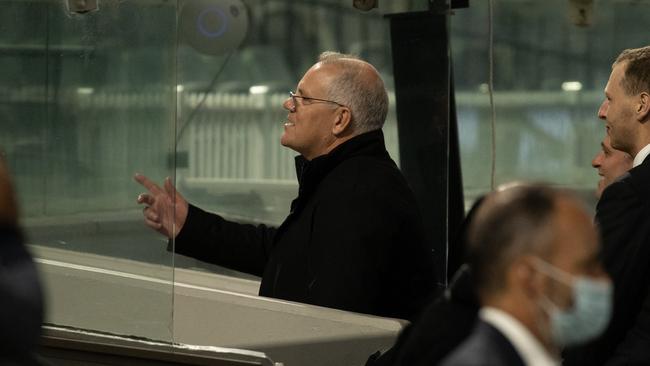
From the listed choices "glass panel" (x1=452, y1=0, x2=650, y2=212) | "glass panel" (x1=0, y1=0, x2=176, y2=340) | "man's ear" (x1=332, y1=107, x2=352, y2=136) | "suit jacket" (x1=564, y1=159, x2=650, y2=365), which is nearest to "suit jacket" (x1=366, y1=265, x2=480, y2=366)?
"suit jacket" (x1=564, y1=159, x2=650, y2=365)

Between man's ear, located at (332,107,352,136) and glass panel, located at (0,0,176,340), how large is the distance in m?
0.62

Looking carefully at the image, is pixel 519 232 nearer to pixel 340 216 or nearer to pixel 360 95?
pixel 340 216

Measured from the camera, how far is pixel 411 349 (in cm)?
264

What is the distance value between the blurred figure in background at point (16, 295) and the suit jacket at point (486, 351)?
618 millimetres

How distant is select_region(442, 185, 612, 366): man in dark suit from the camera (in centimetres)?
238

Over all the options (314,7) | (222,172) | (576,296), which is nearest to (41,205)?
(576,296)

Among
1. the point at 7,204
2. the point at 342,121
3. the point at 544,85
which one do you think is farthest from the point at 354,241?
the point at 544,85

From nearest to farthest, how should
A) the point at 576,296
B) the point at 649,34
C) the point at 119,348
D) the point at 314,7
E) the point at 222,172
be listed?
the point at 576,296
the point at 119,348
the point at 314,7
the point at 222,172
the point at 649,34

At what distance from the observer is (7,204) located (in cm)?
233

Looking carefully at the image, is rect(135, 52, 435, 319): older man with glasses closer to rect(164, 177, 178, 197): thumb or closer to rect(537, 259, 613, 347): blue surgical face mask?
rect(164, 177, 178, 197): thumb

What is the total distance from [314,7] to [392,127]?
5.39m

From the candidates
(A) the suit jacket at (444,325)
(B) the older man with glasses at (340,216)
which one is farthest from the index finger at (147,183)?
(A) the suit jacket at (444,325)

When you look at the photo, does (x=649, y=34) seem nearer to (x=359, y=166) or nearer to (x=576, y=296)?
(x=359, y=166)

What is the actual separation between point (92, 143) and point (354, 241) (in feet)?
2.73
